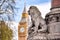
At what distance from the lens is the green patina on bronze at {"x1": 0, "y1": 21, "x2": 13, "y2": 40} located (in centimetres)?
1001

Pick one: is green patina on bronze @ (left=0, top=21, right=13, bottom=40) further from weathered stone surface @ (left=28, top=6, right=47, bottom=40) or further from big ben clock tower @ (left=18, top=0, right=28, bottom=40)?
weathered stone surface @ (left=28, top=6, right=47, bottom=40)

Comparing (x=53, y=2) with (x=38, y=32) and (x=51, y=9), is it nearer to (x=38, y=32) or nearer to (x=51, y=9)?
(x=51, y=9)

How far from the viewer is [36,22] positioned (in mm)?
9359

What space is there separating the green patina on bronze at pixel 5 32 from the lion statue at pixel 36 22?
80cm

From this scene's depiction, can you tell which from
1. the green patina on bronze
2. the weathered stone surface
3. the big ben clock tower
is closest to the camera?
the weathered stone surface

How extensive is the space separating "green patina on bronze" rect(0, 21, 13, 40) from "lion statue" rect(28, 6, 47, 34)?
804 mm

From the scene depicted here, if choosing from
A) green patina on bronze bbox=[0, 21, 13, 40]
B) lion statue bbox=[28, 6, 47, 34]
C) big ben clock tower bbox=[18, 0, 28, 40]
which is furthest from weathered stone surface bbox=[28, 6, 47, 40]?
green patina on bronze bbox=[0, 21, 13, 40]

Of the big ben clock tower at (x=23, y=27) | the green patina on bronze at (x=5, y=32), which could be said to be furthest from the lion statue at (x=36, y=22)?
the green patina on bronze at (x=5, y=32)

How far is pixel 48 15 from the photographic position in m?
9.19

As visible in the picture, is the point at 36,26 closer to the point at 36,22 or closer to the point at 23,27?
the point at 36,22

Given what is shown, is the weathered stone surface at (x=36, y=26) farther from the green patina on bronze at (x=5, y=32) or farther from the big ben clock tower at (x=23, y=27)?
the green patina on bronze at (x=5, y=32)

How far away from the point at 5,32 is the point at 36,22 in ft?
4.40

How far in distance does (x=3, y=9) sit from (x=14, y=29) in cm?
85

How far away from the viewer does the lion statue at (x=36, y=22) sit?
30.3 ft
